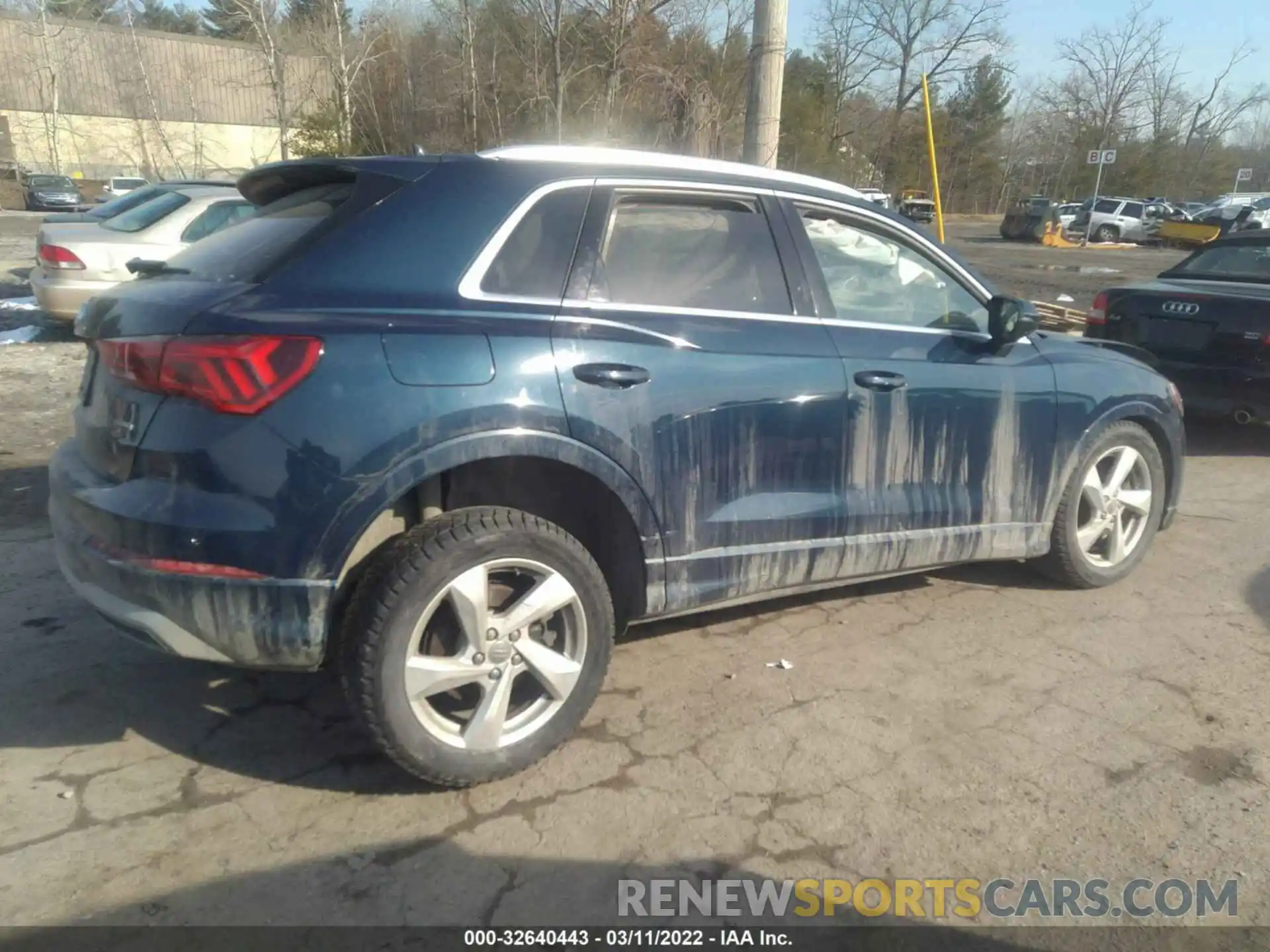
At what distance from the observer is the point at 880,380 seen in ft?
11.6

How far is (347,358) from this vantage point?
2.57 meters

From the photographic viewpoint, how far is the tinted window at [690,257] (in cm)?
313

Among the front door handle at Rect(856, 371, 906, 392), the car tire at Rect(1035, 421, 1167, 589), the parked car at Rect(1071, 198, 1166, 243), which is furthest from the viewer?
the parked car at Rect(1071, 198, 1166, 243)

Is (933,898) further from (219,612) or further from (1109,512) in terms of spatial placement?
(1109,512)

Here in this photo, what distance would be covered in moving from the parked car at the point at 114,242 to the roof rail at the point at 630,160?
22.2 feet

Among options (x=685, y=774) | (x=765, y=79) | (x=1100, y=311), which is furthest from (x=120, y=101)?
(x=685, y=774)

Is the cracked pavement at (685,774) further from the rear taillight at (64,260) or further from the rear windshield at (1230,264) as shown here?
the rear taillight at (64,260)

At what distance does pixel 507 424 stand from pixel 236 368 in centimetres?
73

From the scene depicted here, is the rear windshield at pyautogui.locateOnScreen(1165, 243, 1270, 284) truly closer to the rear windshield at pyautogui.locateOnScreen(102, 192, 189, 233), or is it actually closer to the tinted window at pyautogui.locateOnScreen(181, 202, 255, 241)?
the tinted window at pyautogui.locateOnScreen(181, 202, 255, 241)

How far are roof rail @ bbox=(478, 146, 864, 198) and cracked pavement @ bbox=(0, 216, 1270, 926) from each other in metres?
1.84

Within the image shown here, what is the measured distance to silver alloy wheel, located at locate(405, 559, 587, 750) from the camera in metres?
2.73

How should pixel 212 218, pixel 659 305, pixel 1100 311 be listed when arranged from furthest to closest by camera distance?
pixel 212 218 → pixel 1100 311 → pixel 659 305

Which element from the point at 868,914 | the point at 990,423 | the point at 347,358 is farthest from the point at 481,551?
the point at 990,423

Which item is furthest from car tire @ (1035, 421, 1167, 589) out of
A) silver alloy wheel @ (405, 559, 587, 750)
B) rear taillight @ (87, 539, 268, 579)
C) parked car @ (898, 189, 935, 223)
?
parked car @ (898, 189, 935, 223)
